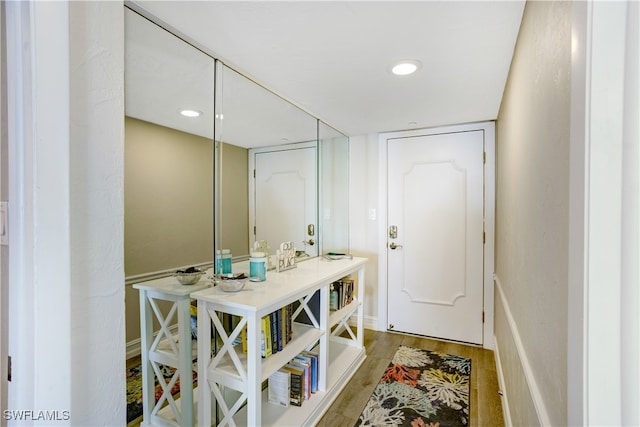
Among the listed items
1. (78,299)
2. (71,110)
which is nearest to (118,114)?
(71,110)

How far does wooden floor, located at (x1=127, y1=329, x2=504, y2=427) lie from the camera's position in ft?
6.07

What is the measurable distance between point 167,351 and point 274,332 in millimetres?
524

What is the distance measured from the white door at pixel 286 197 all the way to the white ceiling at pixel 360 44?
0.49m

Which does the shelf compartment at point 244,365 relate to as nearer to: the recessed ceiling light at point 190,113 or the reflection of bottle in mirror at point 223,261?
the reflection of bottle in mirror at point 223,261

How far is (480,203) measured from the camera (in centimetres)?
280

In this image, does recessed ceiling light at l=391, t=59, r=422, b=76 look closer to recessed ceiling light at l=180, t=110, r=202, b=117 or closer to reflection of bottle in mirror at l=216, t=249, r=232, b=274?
recessed ceiling light at l=180, t=110, r=202, b=117

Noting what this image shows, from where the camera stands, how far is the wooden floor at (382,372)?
73.3 inches

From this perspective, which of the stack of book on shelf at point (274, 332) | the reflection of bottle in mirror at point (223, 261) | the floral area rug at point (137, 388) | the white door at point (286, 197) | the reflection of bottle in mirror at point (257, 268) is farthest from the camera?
the white door at point (286, 197)

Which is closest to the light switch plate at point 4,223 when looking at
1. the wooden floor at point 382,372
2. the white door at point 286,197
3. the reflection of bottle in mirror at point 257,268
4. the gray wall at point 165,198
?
the gray wall at point 165,198

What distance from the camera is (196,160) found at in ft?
5.13

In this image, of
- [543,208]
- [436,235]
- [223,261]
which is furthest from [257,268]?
[436,235]

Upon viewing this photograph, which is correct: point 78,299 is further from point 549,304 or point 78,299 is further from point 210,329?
point 549,304

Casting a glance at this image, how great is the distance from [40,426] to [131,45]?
139 centimetres

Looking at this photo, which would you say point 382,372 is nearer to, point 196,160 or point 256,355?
point 256,355
